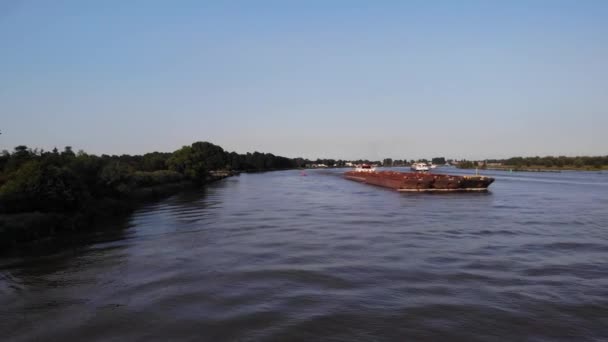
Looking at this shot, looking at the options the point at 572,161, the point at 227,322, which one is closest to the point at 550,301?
the point at 227,322

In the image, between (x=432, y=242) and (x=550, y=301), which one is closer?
(x=550, y=301)

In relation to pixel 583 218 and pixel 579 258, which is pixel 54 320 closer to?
pixel 579 258

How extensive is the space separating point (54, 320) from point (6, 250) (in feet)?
38.6

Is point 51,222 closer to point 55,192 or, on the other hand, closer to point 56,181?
point 55,192

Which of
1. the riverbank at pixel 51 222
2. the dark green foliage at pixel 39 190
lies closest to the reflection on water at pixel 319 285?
the riverbank at pixel 51 222

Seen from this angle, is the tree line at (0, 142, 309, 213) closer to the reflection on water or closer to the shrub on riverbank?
the shrub on riverbank

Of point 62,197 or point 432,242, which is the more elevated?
point 62,197

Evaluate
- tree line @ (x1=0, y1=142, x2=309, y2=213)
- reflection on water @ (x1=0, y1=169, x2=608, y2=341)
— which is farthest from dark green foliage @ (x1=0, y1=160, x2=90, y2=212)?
reflection on water @ (x1=0, y1=169, x2=608, y2=341)

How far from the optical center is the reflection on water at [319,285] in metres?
9.88

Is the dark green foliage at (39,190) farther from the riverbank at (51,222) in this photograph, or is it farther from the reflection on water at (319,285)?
the reflection on water at (319,285)

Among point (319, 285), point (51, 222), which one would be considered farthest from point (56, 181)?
point (319, 285)

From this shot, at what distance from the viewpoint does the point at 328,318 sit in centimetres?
1041

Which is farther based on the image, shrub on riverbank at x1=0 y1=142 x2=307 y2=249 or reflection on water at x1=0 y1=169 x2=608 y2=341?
shrub on riverbank at x1=0 y1=142 x2=307 y2=249

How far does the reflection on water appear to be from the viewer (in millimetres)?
9875
